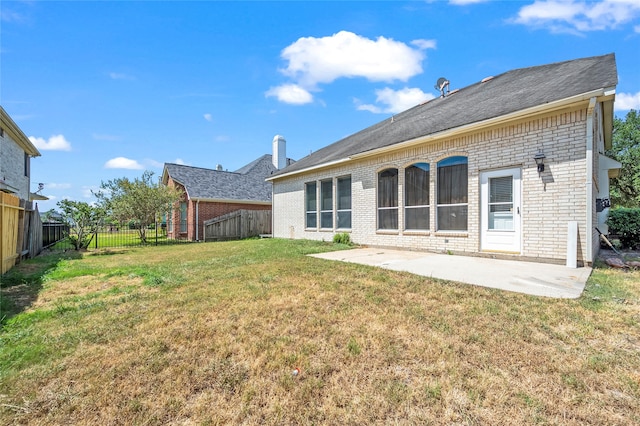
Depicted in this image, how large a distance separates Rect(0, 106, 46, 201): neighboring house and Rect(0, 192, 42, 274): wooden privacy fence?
6.32ft

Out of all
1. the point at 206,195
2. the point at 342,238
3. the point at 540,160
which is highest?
the point at 206,195

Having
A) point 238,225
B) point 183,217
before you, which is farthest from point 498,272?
point 183,217

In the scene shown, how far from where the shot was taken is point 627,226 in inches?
362

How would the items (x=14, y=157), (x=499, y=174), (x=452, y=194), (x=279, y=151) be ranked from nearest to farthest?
1. (x=499, y=174)
2. (x=452, y=194)
3. (x=14, y=157)
4. (x=279, y=151)

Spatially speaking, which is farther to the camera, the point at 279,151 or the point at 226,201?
the point at 279,151

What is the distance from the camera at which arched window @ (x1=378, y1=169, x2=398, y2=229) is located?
383 inches

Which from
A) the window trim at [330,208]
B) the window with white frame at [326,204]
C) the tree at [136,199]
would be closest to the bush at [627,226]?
the window trim at [330,208]

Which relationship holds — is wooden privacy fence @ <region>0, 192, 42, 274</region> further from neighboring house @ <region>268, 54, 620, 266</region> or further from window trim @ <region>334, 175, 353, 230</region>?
window trim @ <region>334, 175, 353, 230</region>

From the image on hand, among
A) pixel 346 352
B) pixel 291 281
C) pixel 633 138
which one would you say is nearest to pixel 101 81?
pixel 291 281

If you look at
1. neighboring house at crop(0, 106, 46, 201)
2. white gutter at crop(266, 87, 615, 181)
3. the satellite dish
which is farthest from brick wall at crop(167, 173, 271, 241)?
the satellite dish

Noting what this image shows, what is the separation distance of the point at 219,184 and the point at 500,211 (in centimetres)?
1734

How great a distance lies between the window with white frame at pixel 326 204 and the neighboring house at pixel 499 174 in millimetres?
431

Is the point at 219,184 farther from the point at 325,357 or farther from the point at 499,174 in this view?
the point at 325,357

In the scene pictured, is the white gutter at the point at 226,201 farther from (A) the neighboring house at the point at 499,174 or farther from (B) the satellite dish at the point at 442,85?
(B) the satellite dish at the point at 442,85
